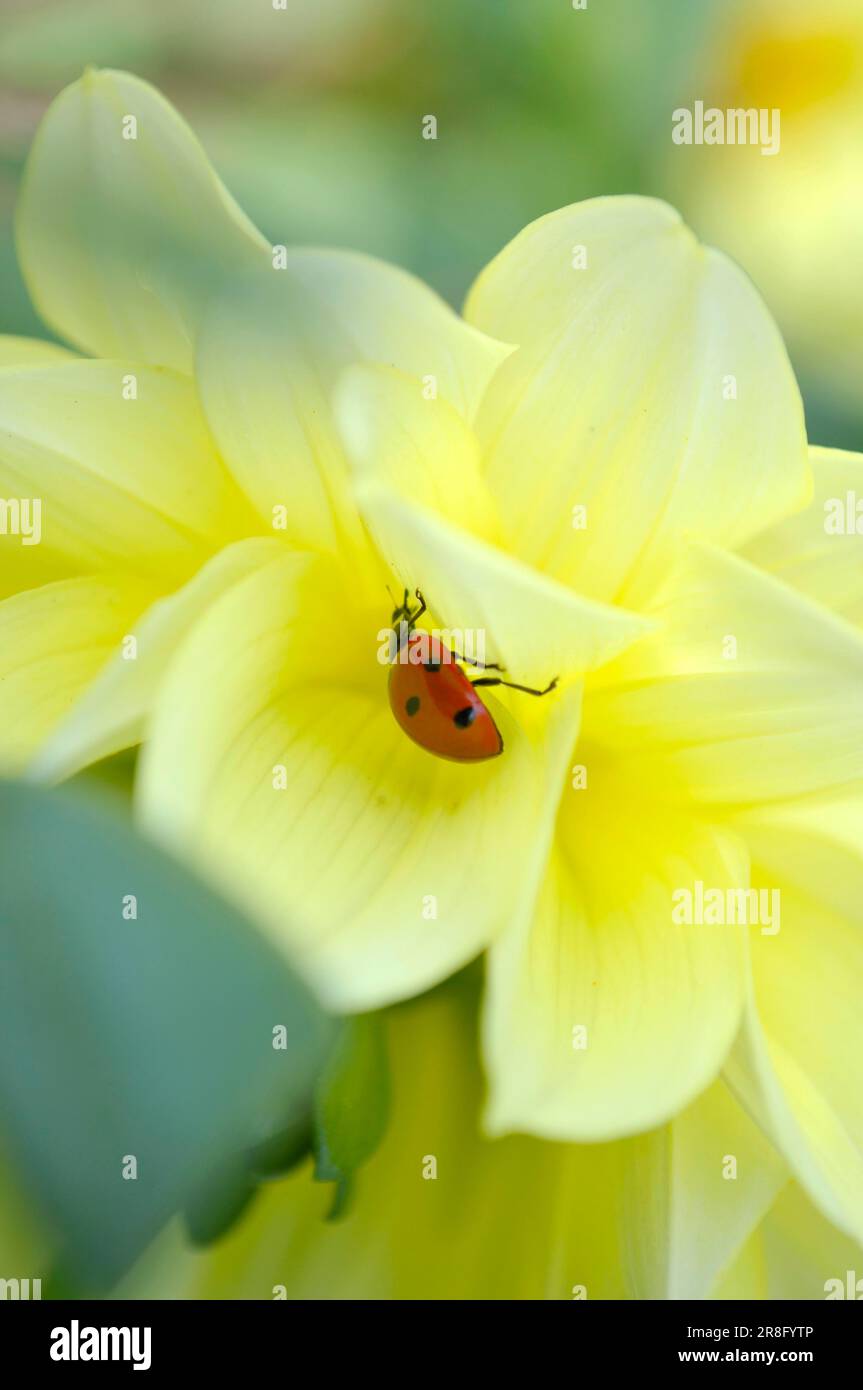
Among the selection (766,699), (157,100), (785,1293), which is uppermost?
(157,100)

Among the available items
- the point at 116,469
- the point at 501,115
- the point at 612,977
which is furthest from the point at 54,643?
the point at 501,115

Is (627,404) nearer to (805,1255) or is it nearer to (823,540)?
(823,540)

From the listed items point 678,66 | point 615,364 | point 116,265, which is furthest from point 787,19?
point 116,265

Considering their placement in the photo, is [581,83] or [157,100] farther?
[581,83]

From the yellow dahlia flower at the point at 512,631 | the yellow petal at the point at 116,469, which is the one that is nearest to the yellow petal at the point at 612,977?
the yellow dahlia flower at the point at 512,631

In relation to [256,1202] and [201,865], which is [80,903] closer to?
[201,865]

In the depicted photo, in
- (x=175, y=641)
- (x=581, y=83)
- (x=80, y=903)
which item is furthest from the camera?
(x=581, y=83)
